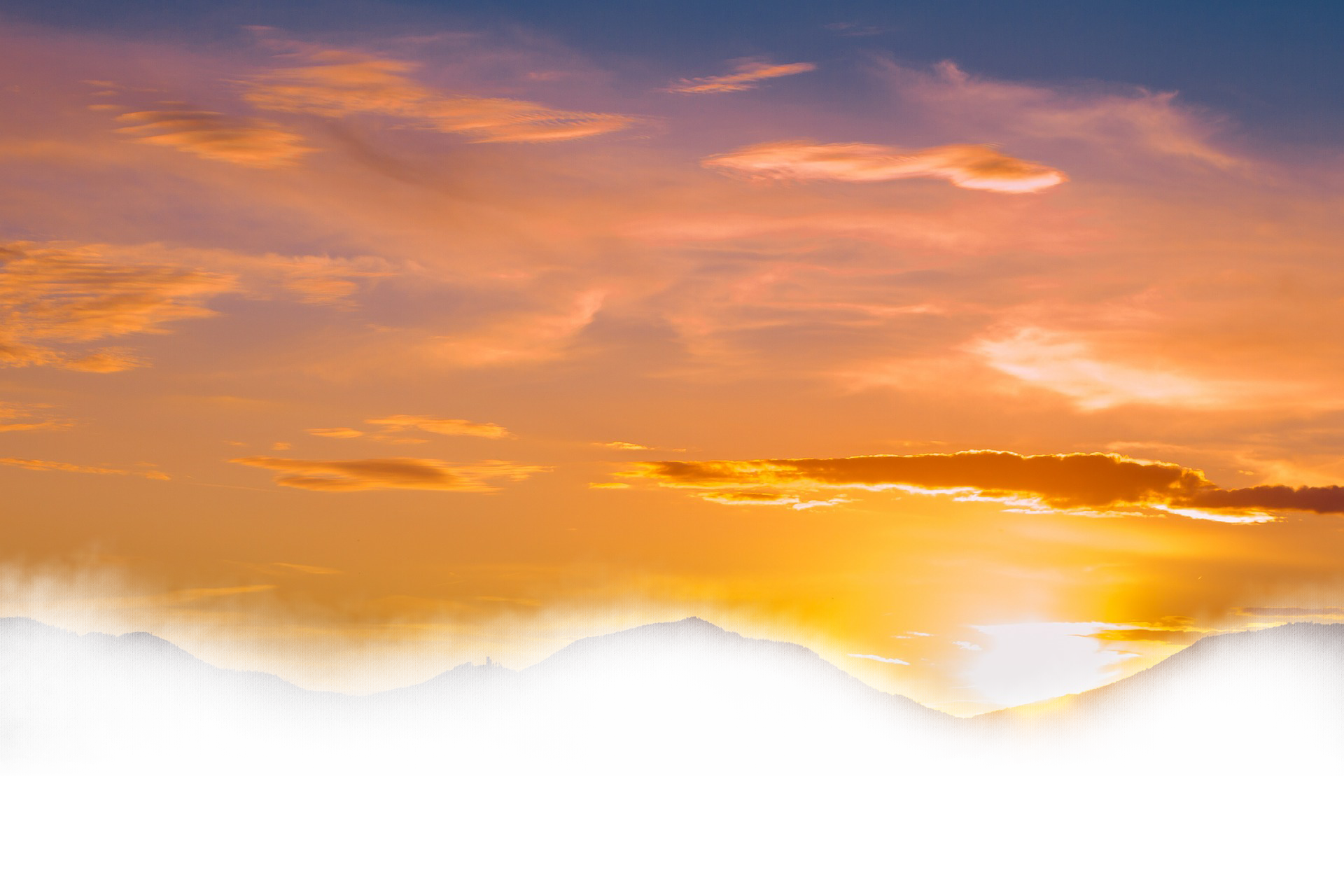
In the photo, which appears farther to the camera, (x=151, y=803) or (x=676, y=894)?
(x=151, y=803)

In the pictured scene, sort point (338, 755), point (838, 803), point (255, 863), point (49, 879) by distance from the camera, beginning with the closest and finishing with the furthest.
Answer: point (49, 879)
point (255, 863)
point (838, 803)
point (338, 755)

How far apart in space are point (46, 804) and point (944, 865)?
20.2 meters

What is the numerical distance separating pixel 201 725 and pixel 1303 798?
92.6m

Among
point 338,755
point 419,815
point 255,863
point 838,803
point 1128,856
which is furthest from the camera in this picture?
point 338,755

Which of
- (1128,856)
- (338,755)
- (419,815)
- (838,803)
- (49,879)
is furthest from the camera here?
(338,755)

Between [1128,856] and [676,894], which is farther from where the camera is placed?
[1128,856]

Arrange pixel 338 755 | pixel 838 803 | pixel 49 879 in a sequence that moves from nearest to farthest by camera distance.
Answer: pixel 49 879, pixel 838 803, pixel 338 755

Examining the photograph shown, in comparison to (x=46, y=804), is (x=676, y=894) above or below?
below

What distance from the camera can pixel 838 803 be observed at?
3006 cm

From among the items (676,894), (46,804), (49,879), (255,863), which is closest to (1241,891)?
(676,894)

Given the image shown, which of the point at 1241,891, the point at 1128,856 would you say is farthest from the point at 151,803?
the point at 1241,891

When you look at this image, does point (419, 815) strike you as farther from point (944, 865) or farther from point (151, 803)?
point (944, 865)

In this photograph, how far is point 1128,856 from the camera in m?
25.8

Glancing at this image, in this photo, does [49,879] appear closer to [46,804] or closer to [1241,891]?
[46,804]
